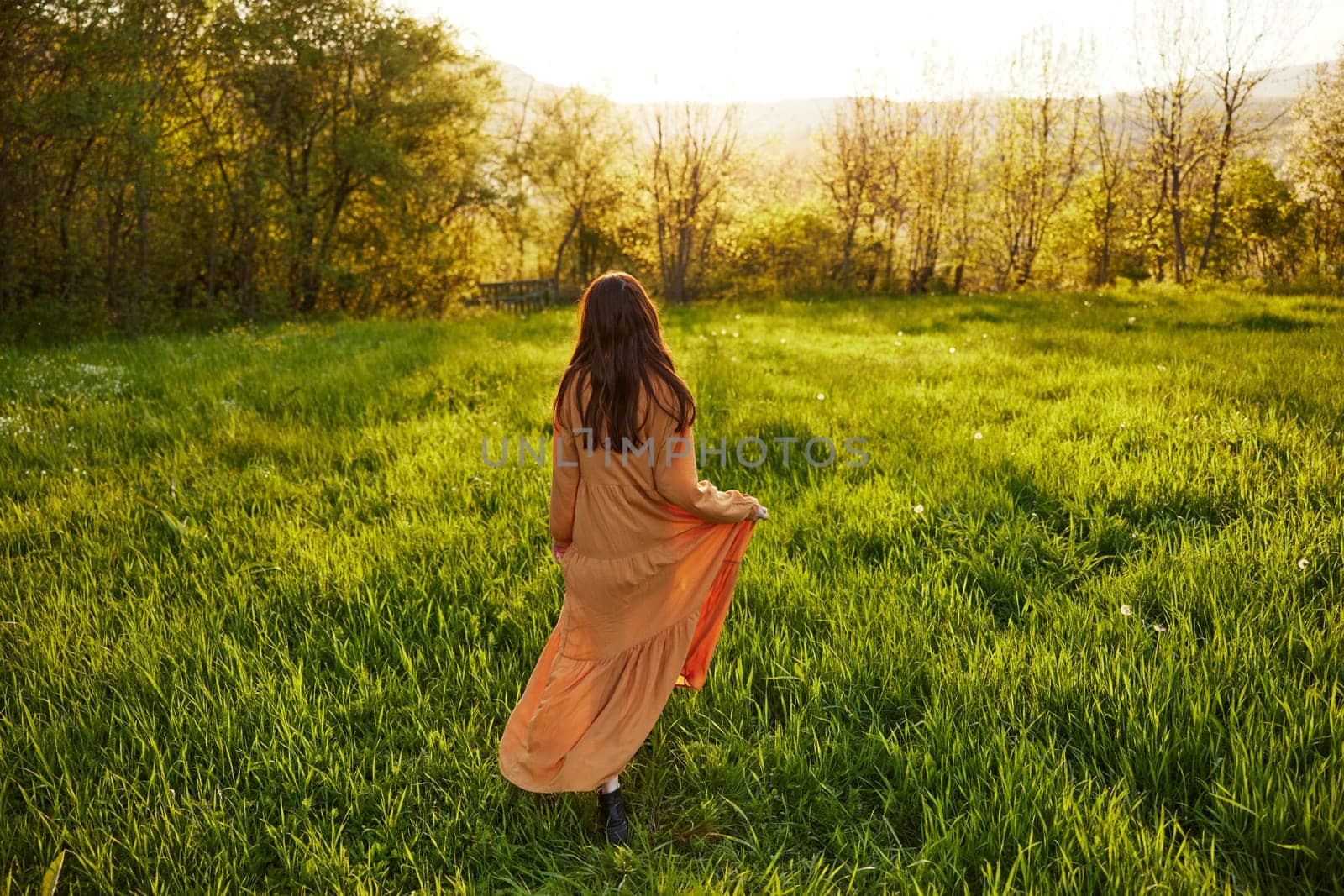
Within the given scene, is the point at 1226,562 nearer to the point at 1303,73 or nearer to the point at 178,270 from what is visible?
the point at 178,270

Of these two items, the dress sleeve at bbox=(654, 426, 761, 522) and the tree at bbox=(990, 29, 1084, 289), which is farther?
the tree at bbox=(990, 29, 1084, 289)

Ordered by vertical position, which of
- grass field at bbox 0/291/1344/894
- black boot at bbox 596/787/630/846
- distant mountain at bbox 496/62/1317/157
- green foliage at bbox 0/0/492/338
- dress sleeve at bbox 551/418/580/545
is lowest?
black boot at bbox 596/787/630/846

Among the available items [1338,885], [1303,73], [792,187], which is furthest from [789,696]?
[1303,73]

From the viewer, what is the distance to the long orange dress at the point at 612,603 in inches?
90.1

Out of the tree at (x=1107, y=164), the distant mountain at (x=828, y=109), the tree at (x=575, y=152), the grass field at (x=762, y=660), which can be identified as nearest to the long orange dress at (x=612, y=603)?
the grass field at (x=762, y=660)

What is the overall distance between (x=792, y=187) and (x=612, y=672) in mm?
25182

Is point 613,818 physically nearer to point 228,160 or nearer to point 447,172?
point 228,160

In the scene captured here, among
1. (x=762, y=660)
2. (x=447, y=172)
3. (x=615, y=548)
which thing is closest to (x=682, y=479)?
(x=615, y=548)

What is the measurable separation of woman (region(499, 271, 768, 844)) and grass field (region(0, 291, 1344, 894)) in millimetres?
266

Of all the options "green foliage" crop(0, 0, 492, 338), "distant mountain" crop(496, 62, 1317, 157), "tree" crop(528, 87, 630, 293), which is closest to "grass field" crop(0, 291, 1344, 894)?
"green foliage" crop(0, 0, 492, 338)

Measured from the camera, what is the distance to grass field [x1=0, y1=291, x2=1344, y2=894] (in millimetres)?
2102

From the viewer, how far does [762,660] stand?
2.96 meters

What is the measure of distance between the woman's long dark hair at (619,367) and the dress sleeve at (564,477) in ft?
0.29

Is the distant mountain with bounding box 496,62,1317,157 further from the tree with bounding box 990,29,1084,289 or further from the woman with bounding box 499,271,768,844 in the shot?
the woman with bounding box 499,271,768,844
